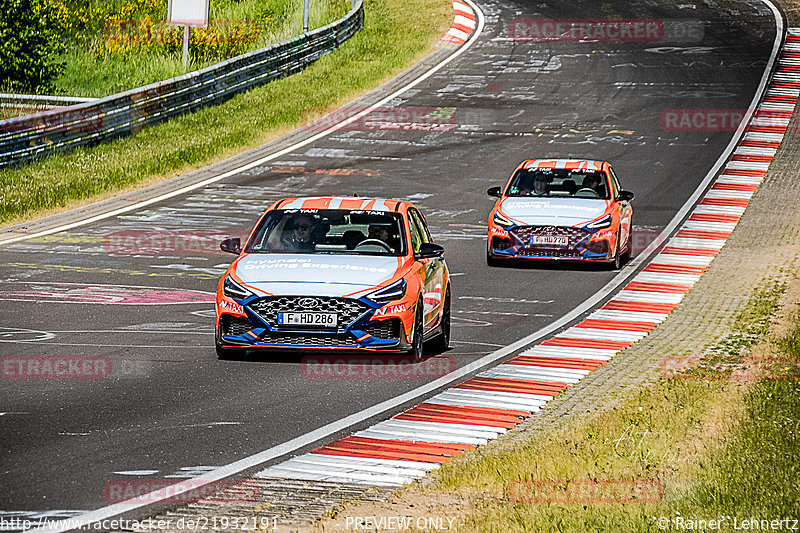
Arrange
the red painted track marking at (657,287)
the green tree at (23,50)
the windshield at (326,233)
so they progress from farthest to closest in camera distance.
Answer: the green tree at (23,50), the red painted track marking at (657,287), the windshield at (326,233)

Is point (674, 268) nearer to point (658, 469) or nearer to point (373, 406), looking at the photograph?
point (373, 406)

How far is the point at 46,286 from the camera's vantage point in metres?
16.8

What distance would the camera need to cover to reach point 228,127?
32938 mm

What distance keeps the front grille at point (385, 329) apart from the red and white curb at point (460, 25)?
33.5m

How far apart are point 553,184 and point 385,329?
9358 mm

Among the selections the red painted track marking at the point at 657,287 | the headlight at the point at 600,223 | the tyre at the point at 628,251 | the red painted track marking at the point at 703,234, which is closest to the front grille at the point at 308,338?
the red painted track marking at the point at 657,287

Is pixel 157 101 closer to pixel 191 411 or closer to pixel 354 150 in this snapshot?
pixel 354 150

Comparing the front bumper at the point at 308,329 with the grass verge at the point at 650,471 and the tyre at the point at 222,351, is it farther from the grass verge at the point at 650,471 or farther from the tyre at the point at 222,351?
the grass verge at the point at 650,471

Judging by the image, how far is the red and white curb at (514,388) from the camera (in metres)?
8.74

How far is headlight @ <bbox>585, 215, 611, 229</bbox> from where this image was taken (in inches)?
760

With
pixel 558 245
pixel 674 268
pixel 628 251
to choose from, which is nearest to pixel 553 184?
pixel 628 251

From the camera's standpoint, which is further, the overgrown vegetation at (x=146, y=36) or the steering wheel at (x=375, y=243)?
the overgrown vegetation at (x=146, y=36)

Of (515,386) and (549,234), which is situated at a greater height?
(549,234)

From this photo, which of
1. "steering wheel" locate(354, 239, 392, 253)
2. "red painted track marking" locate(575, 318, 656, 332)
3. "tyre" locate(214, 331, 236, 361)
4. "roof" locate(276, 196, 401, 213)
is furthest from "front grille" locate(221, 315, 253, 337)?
"red painted track marking" locate(575, 318, 656, 332)
